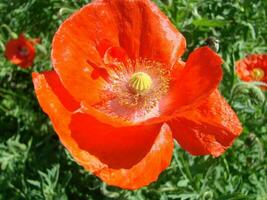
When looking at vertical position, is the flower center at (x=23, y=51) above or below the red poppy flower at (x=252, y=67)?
above

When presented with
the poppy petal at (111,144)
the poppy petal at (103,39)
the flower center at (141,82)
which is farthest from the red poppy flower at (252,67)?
the poppy petal at (111,144)

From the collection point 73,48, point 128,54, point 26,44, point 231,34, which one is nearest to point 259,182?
point 231,34

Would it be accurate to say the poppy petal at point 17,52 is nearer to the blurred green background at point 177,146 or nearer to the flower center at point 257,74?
the blurred green background at point 177,146

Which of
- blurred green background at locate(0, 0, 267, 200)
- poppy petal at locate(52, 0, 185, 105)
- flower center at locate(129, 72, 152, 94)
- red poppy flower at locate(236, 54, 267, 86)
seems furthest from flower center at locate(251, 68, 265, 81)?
flower center at locate(129, 72, 152, 94)

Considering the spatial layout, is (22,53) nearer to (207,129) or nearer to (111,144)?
(111,144)

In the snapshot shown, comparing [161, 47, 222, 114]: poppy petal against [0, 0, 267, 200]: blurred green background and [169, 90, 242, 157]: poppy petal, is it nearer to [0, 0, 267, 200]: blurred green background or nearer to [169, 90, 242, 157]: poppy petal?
[169, 90, 242, 157]: poppy petal

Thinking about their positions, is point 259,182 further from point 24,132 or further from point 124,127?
point 24,132

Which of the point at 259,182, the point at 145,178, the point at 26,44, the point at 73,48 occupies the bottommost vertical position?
the point at 259,182
